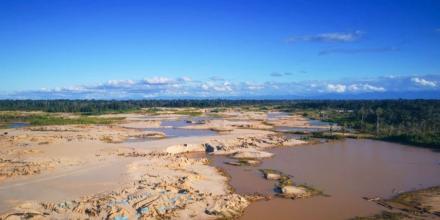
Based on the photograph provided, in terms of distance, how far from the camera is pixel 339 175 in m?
31.2

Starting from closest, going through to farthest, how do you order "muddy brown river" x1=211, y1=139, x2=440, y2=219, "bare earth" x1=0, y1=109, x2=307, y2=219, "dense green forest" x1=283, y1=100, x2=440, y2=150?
"bare earth" x1=0, y1=109, x2=307, y2=219
"muddy brown river" x1=211, y1=139, x2=440, y2=219
"dense green forest" x1=283, y1=100, x2=440, y2=150

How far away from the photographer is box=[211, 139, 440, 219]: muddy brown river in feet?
74.6

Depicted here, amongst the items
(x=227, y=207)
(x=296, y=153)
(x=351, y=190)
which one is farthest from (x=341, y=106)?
(x=227, y=207)

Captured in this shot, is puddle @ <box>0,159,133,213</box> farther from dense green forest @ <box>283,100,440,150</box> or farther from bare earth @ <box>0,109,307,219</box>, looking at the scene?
dense green forest @ <box>283,100,440,150</box>

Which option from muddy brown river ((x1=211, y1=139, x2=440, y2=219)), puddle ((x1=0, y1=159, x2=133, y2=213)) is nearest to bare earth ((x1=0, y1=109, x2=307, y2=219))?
puddle ((x1=0, y1=159, x2=133, y2=213))

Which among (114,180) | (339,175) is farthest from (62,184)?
(339,175)

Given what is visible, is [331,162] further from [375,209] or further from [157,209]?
[157,209]

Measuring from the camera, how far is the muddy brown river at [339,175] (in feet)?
74.6

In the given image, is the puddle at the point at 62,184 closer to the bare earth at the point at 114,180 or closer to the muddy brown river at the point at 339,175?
the bare earth at the point at 114,180

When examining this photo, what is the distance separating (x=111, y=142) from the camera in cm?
4738

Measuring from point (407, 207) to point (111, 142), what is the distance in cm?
3297

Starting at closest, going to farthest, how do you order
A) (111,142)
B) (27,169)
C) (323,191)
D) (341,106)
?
1. (323,191)
2. (27,169)
3. (111,142)
4. (341,106)

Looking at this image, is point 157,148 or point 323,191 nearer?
point 323,191

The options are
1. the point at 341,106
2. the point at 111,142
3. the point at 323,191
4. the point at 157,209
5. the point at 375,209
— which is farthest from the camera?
the point at 341,106
